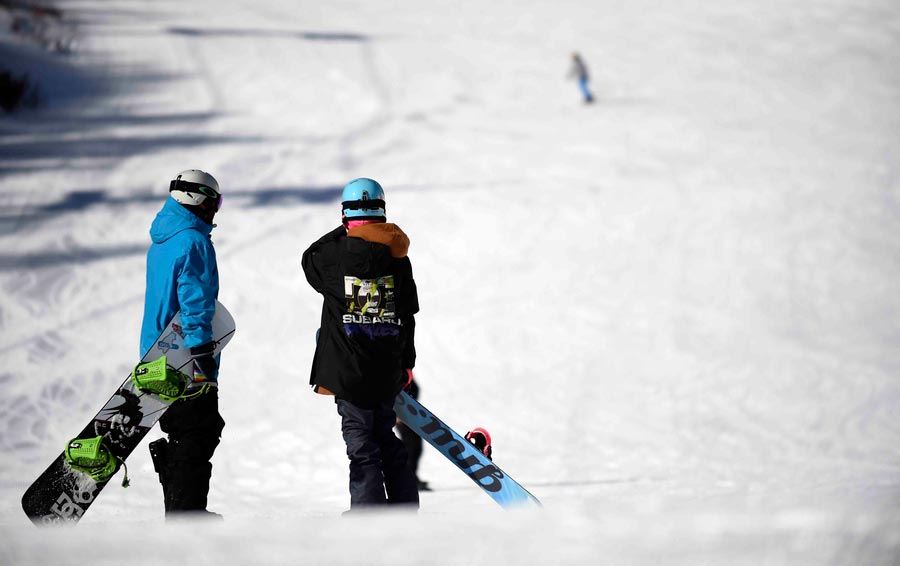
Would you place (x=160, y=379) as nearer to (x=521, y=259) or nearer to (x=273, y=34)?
(x=521, y=259)

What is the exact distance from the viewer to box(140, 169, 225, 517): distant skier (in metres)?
3.47

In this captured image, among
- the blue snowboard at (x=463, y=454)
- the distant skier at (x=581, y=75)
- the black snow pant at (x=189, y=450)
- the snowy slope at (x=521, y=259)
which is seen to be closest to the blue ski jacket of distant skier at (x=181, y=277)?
the black snow pant at (x=189, y=450)

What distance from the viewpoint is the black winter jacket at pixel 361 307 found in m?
3.43

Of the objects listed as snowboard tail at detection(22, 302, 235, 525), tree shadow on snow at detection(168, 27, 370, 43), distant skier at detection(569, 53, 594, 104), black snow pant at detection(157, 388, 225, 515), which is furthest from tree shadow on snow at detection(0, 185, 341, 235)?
black snow pant at detection(157, 388, 225, 515)

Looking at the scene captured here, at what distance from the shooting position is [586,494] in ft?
16.8

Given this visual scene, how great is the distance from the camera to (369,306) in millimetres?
3455

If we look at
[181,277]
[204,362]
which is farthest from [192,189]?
[204,362]

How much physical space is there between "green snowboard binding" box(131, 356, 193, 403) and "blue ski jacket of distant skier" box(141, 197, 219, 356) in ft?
0.44

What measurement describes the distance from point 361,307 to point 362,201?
45 cm

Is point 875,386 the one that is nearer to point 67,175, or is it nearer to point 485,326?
point 485,326

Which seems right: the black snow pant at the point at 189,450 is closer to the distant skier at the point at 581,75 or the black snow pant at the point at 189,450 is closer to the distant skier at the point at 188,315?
the distant skier at the point at 188,315

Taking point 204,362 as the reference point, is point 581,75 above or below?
below

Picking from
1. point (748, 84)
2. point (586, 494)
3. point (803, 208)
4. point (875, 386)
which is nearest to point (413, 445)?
point (586, 494)

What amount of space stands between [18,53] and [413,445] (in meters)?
13.1
